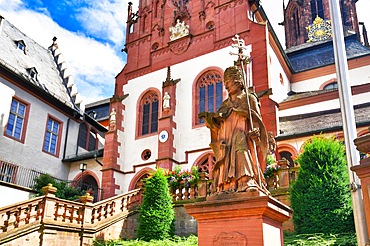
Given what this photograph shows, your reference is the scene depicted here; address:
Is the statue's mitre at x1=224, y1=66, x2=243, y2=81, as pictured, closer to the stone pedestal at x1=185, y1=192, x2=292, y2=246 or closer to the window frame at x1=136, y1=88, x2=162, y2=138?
the stone pedestal at x1=185, y1=192, x2=292, y2=246

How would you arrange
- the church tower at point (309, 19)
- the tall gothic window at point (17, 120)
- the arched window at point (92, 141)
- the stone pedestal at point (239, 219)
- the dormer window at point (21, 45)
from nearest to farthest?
the stone pedestal at point (239, 219) → the tall gothic window at point (17, 120) → the dormer window at point (21, 45) → the arched window at point (92, 141) → the church tower at point (309, 19)

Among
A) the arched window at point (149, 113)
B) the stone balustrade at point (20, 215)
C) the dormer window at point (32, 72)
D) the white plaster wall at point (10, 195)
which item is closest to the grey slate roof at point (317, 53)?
the arched window at point (149, 113)

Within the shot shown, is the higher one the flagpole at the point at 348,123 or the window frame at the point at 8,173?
the window frame at the point at 8,173

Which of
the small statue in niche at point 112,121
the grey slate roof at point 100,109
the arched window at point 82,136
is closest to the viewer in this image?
the small statue in niche at point 112,121

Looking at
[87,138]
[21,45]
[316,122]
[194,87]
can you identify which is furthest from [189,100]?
[21,45]

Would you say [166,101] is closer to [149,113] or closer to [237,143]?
[149,113]

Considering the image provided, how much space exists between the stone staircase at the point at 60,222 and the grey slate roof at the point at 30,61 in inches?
442

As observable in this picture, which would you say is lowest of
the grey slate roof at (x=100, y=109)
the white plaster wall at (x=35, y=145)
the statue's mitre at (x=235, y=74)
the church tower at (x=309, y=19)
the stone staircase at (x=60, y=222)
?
the stone staircase at (x=60, y=222)

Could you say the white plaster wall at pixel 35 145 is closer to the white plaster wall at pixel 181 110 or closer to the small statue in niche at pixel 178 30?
the white plaster wall at pixel 181 110

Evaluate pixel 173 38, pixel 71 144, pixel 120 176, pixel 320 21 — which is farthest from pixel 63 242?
pixel 320 21

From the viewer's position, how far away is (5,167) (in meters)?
20.0

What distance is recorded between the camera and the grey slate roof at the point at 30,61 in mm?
22942

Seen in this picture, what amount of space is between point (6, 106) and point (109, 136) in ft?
20.3

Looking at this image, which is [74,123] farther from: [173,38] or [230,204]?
[230,204]
